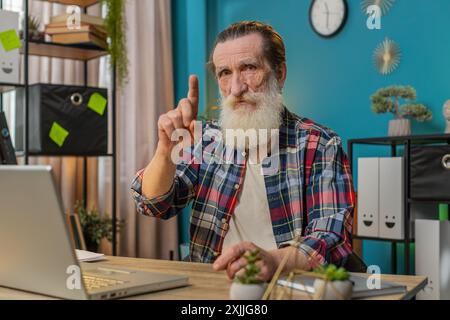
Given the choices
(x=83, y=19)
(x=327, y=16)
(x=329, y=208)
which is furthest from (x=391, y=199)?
(x=83, y=19)

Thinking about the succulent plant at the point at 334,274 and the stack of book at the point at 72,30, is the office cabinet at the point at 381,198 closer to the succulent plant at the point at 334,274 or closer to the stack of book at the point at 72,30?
the stack of book at the point at 72,30

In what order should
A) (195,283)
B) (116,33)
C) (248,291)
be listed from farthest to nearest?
(116,33) < (195,283) < (248,291)

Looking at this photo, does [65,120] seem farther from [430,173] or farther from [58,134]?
[430,173]

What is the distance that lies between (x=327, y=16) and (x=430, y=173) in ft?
3.84

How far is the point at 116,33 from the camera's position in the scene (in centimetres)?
314

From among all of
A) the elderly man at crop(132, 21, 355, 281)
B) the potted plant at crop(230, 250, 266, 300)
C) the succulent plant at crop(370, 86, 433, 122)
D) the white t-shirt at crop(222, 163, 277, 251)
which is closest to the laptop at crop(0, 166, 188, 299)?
the potted plant at crop(230, 250, 266, 300)

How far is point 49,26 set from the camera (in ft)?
9.86

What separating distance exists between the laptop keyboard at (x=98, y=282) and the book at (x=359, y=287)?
0.28 metres

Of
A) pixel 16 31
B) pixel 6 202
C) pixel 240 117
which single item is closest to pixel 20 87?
pixel 16 31

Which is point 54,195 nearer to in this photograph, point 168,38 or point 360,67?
point 360,67

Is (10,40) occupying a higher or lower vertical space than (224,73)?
higher

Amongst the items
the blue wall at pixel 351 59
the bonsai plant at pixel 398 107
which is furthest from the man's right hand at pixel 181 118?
the blue wall at pixel 351 59

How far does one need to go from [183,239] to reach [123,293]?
3.02m

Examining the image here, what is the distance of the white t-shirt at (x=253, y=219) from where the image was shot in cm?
167
